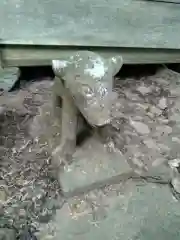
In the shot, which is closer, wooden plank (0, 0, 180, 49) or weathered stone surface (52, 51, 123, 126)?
weathered stone surface (52, 51, 123, 126)

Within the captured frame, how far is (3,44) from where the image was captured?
1780 mm

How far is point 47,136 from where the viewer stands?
1.51 meters

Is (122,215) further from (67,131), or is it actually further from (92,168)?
(67,131)

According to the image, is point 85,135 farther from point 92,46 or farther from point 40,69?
point 40,69

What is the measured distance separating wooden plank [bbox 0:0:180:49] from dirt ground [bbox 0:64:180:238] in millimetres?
291

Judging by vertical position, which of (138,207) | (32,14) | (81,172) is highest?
(32,14)

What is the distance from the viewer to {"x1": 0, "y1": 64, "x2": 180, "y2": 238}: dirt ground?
4.11 ft

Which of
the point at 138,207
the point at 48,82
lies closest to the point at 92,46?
the point at 48,82

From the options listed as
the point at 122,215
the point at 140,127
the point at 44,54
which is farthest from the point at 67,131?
the point at 44,54

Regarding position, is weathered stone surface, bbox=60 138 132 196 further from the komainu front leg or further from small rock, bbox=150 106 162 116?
small rock, bbox=150 106 162 116

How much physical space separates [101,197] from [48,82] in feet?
3.12

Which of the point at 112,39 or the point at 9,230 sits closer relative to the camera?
the point at 9,230

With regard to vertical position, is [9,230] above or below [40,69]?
below

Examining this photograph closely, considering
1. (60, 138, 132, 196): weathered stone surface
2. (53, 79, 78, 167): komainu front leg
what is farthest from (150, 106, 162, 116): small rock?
(53, 79, 78, 167): komainu front leg
